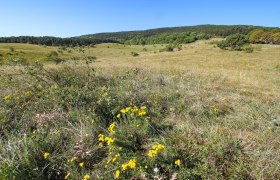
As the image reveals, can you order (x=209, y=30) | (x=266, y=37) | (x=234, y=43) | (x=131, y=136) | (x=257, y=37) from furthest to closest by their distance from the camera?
(x=209, y=30)
(x=257, y=37)
(x=266, y=37)
(x=234, y=43)
(x=131, y=136)

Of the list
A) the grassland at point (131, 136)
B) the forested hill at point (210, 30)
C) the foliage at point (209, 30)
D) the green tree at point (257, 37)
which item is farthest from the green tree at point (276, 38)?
the forested hill at point (210, 30)

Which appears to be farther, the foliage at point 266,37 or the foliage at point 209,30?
the foliage at point 209,30

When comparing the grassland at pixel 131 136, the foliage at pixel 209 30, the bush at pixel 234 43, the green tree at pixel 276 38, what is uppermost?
the foliage at pixel 209 30

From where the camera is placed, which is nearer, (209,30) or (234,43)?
(234,43)

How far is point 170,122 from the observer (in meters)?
3.65

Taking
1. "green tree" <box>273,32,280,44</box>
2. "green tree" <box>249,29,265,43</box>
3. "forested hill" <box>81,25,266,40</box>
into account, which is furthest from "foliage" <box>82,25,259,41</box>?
"green tree" <box>273,32,280,44</box>

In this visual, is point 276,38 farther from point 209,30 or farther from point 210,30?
point 209,30

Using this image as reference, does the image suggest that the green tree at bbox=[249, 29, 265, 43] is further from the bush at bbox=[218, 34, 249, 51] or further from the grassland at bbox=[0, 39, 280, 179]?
the grassland at bbox=[0, 39, 280, 179]

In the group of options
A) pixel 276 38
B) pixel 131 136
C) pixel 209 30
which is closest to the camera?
pixel 131 136

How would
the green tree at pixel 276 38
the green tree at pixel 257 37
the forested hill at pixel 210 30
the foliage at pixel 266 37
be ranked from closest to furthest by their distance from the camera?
1. the green tree at pixel 276 38
2. the foliage at pixel 266 37
3. the green tree at pixel 257 37
4. the forested hill at pixel 210 30

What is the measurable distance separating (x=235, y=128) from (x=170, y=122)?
1.11 metres

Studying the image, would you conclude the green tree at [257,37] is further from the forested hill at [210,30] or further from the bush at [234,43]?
the forested hill at [210,30]

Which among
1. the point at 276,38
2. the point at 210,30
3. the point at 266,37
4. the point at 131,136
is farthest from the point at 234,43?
the point at 210,30

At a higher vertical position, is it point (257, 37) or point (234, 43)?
point (257, 37)
